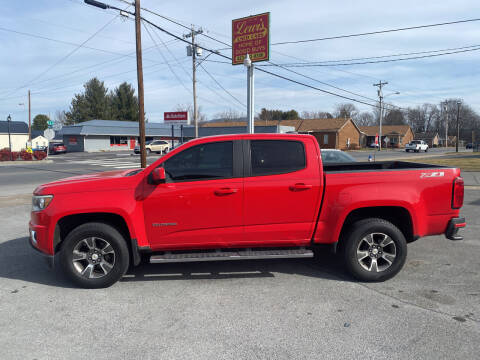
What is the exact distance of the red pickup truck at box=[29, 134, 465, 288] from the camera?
4363 millimetres

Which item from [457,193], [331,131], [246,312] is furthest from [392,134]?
[246,312]

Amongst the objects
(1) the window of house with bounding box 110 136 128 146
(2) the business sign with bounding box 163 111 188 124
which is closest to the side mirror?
(2) the business sign with bounding box 163 111 188 124

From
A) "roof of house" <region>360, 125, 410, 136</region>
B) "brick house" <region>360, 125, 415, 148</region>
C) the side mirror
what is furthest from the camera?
"roof of house" <region>360, 125, 410, 136</region>

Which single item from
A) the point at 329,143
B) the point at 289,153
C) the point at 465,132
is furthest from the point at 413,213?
the point at 465,132

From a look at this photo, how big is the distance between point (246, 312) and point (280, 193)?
4.63 ft

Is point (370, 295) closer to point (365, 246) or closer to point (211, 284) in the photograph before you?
point (365, 246)

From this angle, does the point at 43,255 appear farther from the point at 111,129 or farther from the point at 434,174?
the point at 111,129

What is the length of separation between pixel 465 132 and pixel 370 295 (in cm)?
13938

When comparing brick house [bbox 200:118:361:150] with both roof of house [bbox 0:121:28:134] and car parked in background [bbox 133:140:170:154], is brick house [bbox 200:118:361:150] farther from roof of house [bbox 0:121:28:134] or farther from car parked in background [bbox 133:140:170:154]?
roof of house [bbox 0:121:28:134]

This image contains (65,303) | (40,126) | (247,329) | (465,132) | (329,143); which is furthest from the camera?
(465,132)

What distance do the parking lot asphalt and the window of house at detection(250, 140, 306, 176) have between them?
1.39 meters

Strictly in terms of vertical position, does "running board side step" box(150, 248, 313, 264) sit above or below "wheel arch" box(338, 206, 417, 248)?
below

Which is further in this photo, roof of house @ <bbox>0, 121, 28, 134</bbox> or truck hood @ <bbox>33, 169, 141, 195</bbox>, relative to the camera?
roof of house @ <bbox>0, 121, 28, 134</bbox>

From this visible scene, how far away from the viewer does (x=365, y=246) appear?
4.60 m
